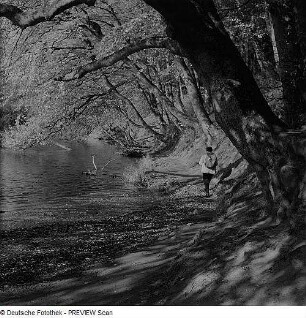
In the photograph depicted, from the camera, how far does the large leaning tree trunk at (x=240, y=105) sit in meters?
7.19

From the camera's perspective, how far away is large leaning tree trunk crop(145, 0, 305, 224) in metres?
7.19

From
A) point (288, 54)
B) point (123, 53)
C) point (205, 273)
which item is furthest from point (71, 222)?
point (205, 273)

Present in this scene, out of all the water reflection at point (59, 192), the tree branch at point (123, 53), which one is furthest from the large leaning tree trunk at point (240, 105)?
the water reflection at point (59, 192)

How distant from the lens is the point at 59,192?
24.8 m

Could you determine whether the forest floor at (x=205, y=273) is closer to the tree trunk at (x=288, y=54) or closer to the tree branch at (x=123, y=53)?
the tree trunk at (x=288, y=54)

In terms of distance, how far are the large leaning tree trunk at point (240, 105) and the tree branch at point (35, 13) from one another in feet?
4.35

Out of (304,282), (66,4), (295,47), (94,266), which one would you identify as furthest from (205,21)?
(94,266)

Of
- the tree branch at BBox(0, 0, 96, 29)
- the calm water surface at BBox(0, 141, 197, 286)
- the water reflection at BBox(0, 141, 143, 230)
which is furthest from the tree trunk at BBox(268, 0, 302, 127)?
the water reflection at BBox(0, 141, 143, 230)

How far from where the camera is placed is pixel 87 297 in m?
8.71

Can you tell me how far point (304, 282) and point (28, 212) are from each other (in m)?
14.9

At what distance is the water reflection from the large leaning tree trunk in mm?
10567

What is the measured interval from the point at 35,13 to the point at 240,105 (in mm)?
3376

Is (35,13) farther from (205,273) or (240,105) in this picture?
(205,273)

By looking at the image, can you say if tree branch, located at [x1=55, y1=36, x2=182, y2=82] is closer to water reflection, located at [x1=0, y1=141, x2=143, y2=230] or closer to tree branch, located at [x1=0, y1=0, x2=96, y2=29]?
tree branch, located at [x1=0, y1=0, x2=96, y2=29]
